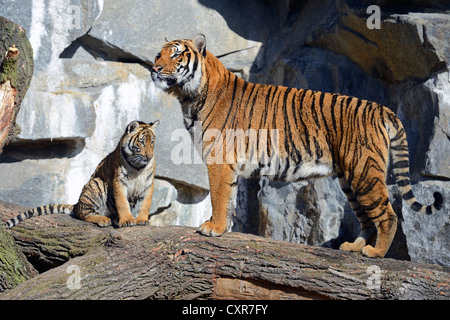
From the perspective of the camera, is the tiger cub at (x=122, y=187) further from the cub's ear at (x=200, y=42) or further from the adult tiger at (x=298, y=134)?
the cub's ear at (x=200, y=42)

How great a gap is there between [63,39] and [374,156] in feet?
13.4

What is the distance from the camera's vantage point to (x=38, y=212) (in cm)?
523

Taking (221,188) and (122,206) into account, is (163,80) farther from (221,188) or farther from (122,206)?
(122,206)

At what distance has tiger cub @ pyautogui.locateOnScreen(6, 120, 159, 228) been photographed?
198 inches

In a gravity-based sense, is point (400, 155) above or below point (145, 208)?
above

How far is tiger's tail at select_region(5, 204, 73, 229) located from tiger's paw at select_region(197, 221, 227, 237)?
1.83 meters

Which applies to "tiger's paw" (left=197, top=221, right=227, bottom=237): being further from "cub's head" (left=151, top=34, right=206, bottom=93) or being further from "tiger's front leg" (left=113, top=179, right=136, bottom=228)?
"cub's head" (left=151, top=34, right=206, bottom=93)

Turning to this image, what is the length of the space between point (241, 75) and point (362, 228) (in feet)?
11.8

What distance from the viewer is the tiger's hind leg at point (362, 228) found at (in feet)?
14.3

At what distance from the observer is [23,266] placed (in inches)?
168

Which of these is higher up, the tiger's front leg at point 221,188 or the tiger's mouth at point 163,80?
the tiger's mouth at point 163,80

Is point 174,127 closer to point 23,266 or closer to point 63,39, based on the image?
point 63,39

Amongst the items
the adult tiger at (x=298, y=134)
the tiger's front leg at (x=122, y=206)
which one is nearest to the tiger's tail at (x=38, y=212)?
the tiger's front leg at (x=122, y=206)

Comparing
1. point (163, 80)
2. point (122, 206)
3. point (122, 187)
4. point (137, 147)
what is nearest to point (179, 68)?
point (163, 80)
